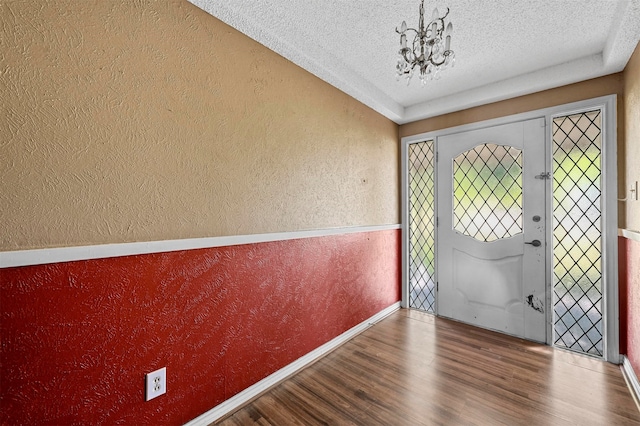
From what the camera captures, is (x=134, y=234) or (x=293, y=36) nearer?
(x=134, y=234)

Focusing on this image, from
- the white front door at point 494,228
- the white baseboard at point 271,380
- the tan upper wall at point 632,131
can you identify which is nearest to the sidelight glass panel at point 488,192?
the white front door at point 494,228

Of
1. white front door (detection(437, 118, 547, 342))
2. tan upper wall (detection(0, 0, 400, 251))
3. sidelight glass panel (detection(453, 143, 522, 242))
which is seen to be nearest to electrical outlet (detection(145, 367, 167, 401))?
tan upper wall (detection(0, 0, 400, 251))

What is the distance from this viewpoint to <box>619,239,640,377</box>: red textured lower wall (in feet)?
5.70

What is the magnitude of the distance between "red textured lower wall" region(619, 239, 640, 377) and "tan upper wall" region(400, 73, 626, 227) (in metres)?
0.29

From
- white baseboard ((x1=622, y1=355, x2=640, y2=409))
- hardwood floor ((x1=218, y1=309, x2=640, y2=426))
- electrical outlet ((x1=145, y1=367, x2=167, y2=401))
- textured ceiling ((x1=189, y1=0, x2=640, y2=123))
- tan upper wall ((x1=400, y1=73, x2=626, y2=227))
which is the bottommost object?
hardwood floor ((x1=218, y1=309, x2=640, y2=426))

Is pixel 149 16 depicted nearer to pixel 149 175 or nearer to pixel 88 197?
pixel 149 175

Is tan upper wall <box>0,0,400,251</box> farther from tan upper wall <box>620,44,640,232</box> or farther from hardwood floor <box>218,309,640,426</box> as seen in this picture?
tan upper wall <box>620,44,640,232</box>

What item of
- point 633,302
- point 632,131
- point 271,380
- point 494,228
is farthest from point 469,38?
point 271,380

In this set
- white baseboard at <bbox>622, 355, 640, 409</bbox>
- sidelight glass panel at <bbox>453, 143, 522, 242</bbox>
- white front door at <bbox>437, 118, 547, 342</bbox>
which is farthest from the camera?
sidelight glass panel at <bbox>453, 143, 522, 242</bbox>

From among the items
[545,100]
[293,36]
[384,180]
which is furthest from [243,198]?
[545,100]

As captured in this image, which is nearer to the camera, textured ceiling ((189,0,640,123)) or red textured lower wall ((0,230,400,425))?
red textured lower wall ((0,230,400,425))

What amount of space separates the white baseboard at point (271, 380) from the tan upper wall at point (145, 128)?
96 cm

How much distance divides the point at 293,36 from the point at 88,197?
4.88 ft

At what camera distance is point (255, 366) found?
68.6 inches
